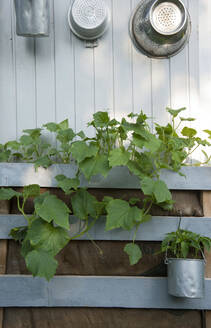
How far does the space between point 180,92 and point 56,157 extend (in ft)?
2.32

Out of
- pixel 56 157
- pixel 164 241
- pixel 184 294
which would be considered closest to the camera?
pixel 184 294

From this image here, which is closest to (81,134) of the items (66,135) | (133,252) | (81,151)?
(66,135)

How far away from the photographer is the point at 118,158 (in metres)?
1.66

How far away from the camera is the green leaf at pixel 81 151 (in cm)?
168

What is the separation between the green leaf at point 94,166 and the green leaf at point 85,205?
0.12m

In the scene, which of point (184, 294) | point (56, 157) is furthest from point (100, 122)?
point (184, 294)

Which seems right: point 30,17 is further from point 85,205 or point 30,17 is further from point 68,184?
point 85,205

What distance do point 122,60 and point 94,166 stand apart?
0.67m

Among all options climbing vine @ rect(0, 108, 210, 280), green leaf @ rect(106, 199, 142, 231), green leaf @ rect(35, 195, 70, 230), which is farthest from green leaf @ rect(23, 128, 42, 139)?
green leaf @ rect(106, 199, 142, 231)

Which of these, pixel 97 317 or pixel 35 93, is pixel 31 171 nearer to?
pixel 35 93

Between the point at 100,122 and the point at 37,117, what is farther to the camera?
the point at 37,117

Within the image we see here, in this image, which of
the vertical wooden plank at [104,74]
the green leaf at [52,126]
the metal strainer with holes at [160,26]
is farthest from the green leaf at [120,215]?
the metal strainer with holes at [160,26]

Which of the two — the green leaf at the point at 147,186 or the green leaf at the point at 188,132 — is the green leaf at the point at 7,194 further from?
the green leaf at the point at 188,132

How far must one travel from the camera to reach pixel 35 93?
2.04 m
